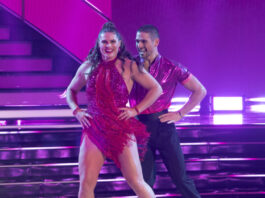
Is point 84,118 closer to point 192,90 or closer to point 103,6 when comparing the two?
point 192,90

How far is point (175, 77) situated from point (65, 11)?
3319 millimetres

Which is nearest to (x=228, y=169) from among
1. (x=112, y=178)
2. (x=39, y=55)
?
(x=112, y=178)

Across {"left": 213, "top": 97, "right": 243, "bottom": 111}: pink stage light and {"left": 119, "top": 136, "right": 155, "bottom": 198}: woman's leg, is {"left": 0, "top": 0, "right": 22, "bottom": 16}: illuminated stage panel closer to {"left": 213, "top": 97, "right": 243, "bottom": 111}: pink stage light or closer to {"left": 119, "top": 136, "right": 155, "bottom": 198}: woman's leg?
{"left": 213, "top": 97, "right": 243, "bottom": 111}: pink stage light

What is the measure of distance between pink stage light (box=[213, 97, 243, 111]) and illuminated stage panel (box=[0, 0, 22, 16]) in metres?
2.96

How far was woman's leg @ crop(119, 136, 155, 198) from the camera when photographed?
241 centimetres

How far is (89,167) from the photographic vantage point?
7.86ft

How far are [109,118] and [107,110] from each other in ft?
0.16

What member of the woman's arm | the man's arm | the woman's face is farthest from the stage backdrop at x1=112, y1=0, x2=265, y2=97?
the woman's face

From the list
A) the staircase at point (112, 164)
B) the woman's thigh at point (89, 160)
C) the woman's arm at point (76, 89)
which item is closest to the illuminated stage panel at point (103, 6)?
the staircase at point (112, 164)

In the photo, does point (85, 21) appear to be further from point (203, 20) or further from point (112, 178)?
point (112, 178)

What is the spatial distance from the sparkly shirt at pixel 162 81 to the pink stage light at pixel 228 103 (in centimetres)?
321

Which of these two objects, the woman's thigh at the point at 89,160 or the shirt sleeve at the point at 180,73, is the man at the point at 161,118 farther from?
the woman's thigh at the point at 89,160

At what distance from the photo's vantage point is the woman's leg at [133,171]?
2414 millimetres

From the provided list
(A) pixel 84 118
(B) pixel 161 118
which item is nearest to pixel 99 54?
(A) pixel 84 118
